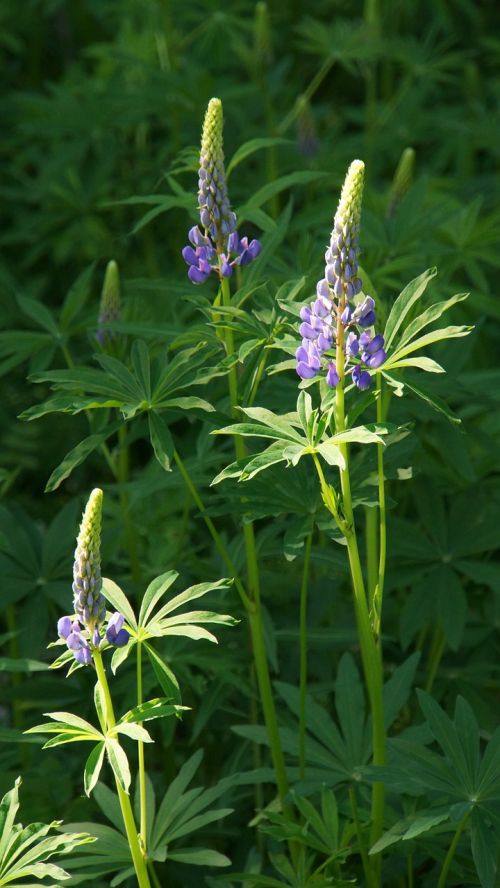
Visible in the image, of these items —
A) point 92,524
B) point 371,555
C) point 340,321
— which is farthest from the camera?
point 371,555

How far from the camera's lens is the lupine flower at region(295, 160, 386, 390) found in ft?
6.19

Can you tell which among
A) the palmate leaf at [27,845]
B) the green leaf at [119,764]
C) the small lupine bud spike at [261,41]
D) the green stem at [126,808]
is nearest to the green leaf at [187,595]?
the green stem at [126,808]

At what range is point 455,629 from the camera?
268 centimetres

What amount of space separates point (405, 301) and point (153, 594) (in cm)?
68

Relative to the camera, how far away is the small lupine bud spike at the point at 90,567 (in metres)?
1.80

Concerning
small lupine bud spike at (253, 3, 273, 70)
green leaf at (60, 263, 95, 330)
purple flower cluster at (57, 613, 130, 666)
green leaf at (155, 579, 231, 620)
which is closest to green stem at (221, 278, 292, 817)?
green leaf at (155, 579, 231, 620)

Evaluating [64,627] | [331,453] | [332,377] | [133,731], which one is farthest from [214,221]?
[133,731]

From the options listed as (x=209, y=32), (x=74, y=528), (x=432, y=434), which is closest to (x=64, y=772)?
(x=74, y=528)

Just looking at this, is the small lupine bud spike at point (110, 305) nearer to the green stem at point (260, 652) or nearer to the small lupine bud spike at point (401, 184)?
the green stem at point (260, 652)

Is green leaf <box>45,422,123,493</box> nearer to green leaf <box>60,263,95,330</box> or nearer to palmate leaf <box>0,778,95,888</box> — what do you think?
palmate leaf <box>0,778,95,888</box>

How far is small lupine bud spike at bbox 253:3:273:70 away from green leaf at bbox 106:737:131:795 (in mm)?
3075

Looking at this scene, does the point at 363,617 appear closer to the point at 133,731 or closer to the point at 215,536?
the point at 215,536

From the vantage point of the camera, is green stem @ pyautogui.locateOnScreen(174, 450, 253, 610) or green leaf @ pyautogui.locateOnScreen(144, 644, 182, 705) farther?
green stem @ pyautogui.locateOnScreen(174, 450, 253, 610)

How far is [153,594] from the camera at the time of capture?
204 centimetres
